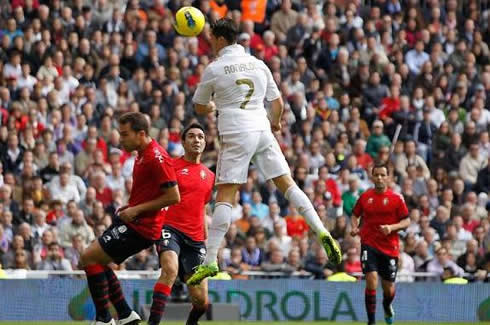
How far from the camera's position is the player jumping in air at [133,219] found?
14.5 m

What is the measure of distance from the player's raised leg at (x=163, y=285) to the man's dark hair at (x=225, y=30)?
8.75ft

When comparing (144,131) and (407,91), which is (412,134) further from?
(144,131)

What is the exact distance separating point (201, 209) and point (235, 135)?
7.87 feet

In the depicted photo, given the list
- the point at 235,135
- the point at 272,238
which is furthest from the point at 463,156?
the point at 235,135

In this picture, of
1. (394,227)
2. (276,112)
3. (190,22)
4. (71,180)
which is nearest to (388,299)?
(394,227)

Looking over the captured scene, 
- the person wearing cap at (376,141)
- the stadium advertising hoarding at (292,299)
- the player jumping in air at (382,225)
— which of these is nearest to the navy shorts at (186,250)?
the player jumping in air at (382,225)

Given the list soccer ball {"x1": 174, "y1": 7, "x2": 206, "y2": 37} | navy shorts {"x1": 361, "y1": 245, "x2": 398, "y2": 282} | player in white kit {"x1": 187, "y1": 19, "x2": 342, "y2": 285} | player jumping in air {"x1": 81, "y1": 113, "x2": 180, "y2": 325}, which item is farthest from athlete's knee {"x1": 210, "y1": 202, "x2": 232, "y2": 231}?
navy shorts {"x1": 361, "y1": 245, "x2": 398, "y2": 282}

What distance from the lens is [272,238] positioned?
81.9 feet

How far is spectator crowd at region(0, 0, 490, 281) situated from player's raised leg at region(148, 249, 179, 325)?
23.1ft

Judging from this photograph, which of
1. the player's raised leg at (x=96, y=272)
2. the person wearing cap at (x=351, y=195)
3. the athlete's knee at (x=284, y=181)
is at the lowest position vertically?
the person wearing cap at (x=351, y=195)

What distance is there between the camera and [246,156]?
591 inches

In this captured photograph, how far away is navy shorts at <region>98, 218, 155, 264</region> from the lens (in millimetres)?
14672

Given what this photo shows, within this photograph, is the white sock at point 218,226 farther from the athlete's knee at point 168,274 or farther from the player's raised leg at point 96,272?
→ the player's raised leg at point 96,272

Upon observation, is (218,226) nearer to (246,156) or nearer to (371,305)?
(246,156)
